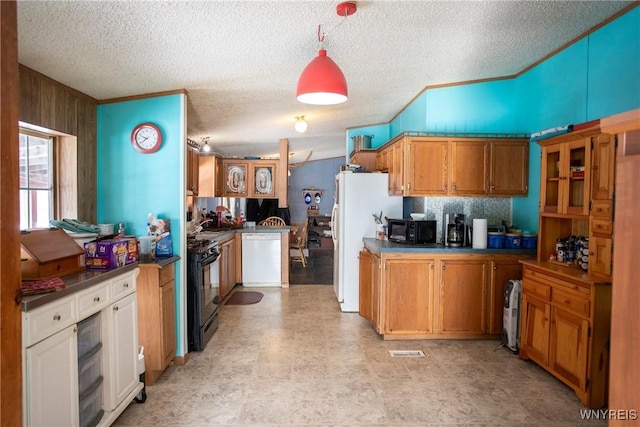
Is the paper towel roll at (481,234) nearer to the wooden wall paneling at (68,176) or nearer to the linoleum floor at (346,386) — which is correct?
the linoleum floor at (346,386)

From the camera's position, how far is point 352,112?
195 inches

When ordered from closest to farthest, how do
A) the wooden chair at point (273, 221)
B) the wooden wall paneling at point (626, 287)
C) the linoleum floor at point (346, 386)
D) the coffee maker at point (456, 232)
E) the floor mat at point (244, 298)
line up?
the wooden wall paneling at point (626, 287) < the linoleum floor at point (346, 386) < the coffee maker at point (456, 232) < the floor mat at point (244, 298) < the wooden chair at point (273, 221)

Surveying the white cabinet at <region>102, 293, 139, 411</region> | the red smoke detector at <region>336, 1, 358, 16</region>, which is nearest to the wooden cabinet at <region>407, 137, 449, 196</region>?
the red smoke detector at <region>336, 1, 358, 16</region>

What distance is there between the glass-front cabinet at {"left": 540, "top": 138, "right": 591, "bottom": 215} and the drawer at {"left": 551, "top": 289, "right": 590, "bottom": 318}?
62cm

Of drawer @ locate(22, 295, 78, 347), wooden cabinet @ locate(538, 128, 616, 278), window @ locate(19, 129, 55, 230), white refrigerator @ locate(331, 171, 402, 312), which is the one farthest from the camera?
white refrigerator @ locate(331, 171, 402, 312)

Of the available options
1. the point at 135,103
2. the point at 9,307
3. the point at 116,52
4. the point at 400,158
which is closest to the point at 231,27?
the point at 116,52

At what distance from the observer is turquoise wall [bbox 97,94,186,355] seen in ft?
9.98

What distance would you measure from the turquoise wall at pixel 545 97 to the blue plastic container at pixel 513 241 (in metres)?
0.28

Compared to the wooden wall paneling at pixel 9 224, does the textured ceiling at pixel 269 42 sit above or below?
above

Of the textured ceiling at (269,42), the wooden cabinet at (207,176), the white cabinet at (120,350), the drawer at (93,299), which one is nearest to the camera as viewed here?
the drawer at (93,299)

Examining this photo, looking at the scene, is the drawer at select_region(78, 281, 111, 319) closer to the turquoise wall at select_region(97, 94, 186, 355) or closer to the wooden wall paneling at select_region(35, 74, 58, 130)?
the turquoise wall at select_region(97, 94, 186, 355)

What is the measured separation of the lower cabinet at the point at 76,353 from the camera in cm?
150

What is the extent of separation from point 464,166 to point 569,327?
1.84 m

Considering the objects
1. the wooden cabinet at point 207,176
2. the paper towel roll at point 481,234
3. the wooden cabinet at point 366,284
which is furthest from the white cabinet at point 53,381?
the wooden cabinet at point 207,176
